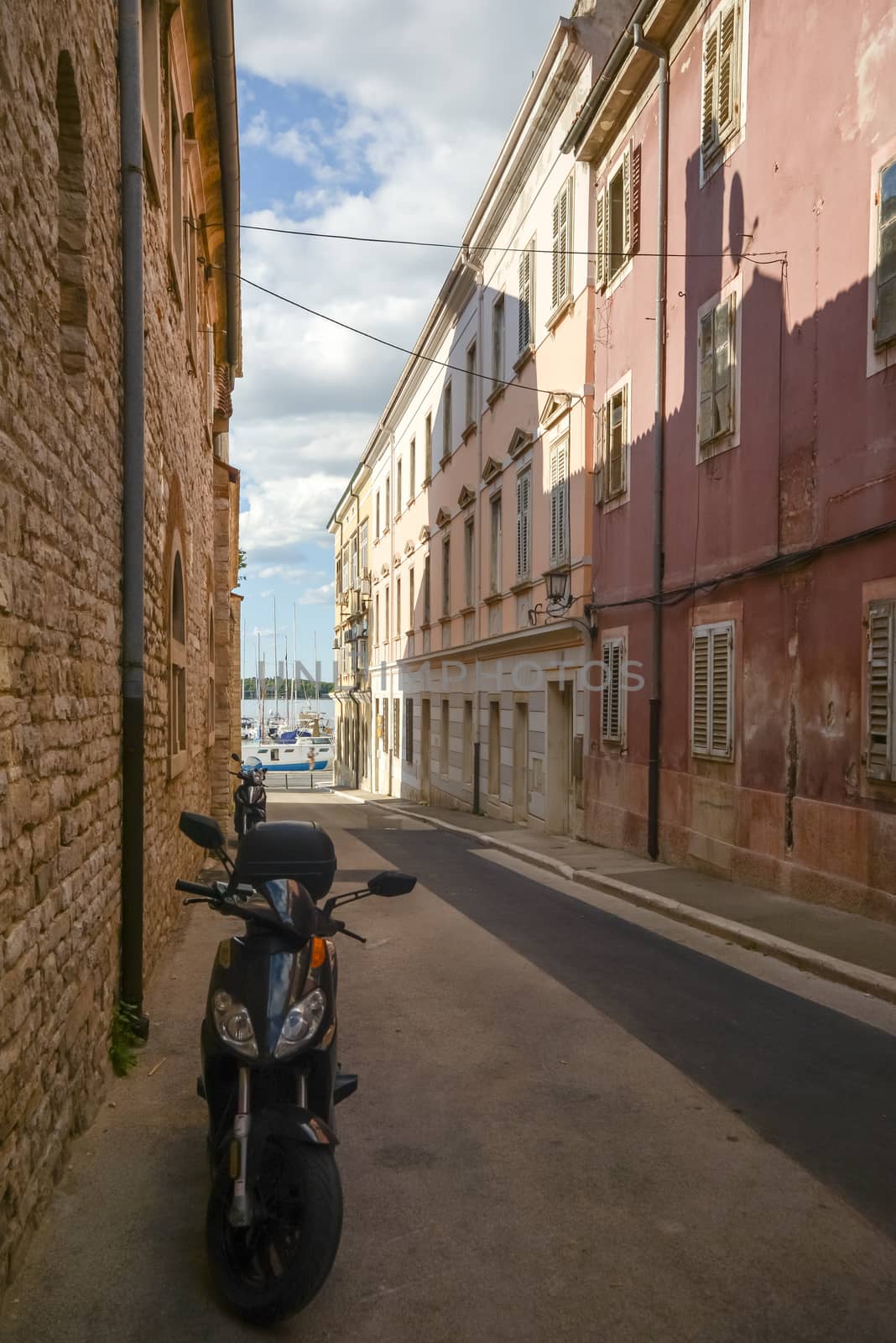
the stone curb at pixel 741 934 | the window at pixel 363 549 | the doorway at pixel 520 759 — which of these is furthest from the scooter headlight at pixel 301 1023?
the window at pixel 363 549

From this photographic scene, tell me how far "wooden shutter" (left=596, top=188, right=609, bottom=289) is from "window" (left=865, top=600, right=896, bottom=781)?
9.32m

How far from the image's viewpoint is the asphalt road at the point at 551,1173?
11.8ft

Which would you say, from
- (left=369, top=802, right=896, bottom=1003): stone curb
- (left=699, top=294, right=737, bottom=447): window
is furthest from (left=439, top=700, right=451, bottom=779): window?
(left=699, top=294, right=737, bottom=447): window

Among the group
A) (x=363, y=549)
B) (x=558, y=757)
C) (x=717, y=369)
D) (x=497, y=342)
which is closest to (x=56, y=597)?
(x=717, y=369)

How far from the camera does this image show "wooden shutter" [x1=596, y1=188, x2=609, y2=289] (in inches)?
681

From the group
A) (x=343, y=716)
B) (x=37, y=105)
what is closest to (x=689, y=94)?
(x=37, y=105)

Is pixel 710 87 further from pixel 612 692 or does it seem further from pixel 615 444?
pixel 612 692

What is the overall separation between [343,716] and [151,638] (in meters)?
46.9

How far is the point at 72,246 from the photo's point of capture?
5398 millimetres

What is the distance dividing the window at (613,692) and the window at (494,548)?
6787 mm

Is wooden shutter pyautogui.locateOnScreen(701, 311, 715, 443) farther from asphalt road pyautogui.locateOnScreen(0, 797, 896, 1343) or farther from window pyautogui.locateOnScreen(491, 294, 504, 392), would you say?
window pyautogui.locateOnScreen(491, 294, 504, 392)

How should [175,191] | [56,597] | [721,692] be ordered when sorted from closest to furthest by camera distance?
[56,597] < [175,191] < [721,692]

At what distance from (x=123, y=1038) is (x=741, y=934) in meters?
5.36

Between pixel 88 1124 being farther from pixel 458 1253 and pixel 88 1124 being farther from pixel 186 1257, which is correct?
pixel 458 1253
